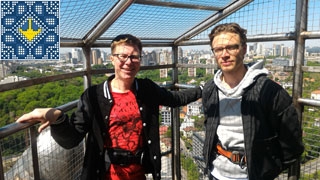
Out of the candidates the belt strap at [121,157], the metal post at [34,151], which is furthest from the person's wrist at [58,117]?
the belt strap at [121,157]

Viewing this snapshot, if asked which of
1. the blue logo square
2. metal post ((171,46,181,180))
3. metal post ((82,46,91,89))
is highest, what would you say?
the blue logo square

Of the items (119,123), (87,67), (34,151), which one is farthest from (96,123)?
(87,67)

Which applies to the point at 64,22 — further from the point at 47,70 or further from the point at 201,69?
the point at 201,69

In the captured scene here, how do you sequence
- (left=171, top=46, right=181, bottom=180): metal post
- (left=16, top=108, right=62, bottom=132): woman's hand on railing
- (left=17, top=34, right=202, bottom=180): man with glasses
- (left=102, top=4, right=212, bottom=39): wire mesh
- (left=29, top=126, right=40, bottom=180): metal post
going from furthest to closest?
(left=171, top=46, right=181, bottom=180): metal post, (left=102, top=4, right=212, bottom=39): wire mesh, (left=17, top=34, right=202, bottom=180): man with glasses, (left=29, top=126, right=40, bottom=180): metal post, (left=16, top=108, right=62, bottom=132): woman's hand on railing

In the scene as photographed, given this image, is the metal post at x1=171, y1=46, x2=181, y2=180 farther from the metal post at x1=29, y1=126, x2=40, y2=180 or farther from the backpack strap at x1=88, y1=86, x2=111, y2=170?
the metal post at x1=29, y1=126, x2=40, y2=180

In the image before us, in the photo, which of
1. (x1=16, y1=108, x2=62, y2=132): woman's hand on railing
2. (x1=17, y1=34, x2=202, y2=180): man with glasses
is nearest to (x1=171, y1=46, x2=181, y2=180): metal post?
(x1=17, y1=34, x2=202, y2=180): man with glasses

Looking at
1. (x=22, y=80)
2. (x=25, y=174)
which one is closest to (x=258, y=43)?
(x=22, y=80)

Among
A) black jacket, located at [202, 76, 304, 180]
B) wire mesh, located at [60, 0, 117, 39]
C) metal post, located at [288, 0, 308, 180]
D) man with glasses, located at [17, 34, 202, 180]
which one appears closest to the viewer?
black jacket, located at [202, 76, 304, 180]
